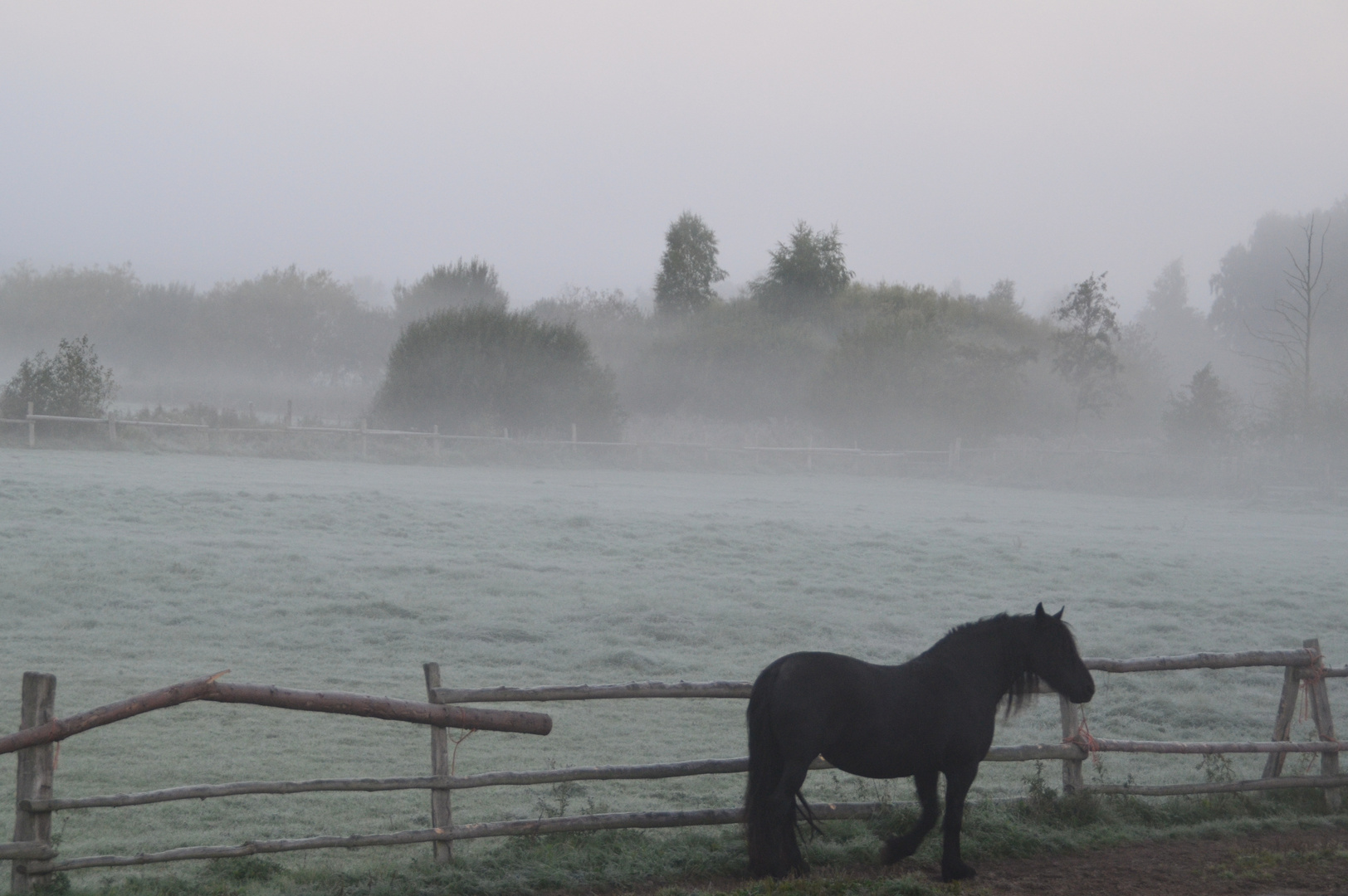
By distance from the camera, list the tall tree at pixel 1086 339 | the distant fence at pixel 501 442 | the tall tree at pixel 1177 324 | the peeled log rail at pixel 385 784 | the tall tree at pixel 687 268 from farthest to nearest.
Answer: the tall tree at pixel 1177 324, the tall tree at pixel 687 268, the tall tree at pixel 1086 339, the distant fence at pixel 501 442, the peeled log rail at pixel 385 784

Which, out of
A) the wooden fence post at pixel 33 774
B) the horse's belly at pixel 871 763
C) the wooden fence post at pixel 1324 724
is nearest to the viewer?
the wooden fence post at pixel 33 774

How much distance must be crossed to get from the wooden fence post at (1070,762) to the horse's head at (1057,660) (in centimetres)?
111

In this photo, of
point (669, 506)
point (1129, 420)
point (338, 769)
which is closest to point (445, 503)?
point (669, 506)

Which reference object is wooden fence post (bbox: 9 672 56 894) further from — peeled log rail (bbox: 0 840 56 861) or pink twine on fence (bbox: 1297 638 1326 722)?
pink twine on fence (bbox: 1297 638 1326 722)

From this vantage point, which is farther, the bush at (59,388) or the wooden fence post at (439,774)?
the bush at (59,388)

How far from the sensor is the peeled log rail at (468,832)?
16.8 ft

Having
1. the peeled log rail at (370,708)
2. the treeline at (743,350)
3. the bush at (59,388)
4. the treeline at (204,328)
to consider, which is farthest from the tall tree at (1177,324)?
the peeled log rail at (370,708)

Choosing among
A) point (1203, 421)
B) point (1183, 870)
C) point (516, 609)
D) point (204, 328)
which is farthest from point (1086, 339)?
point (204, 328)

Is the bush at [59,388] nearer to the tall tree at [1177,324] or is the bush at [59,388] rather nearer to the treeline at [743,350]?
the treeline at [743,350]

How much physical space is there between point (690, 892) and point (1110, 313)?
49.3m

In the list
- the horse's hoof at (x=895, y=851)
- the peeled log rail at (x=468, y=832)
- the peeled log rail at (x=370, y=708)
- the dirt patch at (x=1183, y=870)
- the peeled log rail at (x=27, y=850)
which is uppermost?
the peeled log rail at (x=370, y=708)

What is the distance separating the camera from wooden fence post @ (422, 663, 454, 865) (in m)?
5.75

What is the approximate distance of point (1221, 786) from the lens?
284 inches

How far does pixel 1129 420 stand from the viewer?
5759 cm
